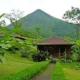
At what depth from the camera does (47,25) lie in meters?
122

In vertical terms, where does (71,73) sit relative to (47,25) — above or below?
below

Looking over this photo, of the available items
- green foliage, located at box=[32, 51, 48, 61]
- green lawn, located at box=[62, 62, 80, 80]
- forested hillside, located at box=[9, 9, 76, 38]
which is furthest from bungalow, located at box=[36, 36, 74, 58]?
forested hillside, located at box=[9, 9, 76, 38]

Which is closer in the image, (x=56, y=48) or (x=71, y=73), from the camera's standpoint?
(x=71, y=73)

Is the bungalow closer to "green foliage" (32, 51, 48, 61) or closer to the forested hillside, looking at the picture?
"green foliage" (32, 51, 48, 61)

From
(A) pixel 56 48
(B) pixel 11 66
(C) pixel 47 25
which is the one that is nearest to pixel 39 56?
(A) pixel 56 48

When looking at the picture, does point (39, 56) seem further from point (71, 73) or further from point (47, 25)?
point (47, 25)

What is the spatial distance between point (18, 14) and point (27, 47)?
3079 cm

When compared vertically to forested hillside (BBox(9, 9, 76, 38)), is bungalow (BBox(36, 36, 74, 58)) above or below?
below

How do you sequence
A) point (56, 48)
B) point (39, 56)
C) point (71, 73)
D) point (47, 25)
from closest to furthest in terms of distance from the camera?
point (71, 73) → point (39, 56) → point (56, 48) → point (47, 25)

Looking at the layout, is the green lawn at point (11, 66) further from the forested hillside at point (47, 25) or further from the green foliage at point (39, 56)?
the forested hillside at point (47, 25)

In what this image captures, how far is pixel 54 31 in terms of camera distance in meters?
106

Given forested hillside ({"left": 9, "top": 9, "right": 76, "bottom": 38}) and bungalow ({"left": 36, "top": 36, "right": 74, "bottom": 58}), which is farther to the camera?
forested hillside ({"left": 9, "top": 9, "right": 76, "bottom": 38})

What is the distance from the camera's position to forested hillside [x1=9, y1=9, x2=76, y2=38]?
100 m

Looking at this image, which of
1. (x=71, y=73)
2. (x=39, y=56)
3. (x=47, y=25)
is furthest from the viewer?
(x=47, y=25)
